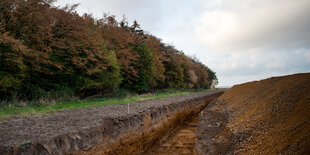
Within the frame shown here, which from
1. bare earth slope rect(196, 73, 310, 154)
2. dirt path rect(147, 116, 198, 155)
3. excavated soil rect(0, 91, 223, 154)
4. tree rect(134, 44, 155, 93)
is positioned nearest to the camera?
bare earth slope rect(196, 73, 310, 154)

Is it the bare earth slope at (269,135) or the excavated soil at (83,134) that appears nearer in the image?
the bare earth slope at (269,135)

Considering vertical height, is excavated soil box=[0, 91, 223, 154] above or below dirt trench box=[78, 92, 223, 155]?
above

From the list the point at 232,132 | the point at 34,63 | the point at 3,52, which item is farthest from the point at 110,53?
the point at 232,132

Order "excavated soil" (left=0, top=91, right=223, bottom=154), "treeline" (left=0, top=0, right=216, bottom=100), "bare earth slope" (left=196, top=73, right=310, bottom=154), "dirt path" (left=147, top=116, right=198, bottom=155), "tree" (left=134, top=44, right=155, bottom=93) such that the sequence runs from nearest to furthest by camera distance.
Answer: "bare earth slope" (left=196, top=73, right=310, bottom=154) → "excavated soil" (left=0, top=91, right=223, bottom=154) → "dirt path" (left=147, top=116, right=198, bottom=155) → "treeline" (left=0, top=0, right=216, bottom=100) → "tree" (left=134, top=44, right=155, bottom=93)

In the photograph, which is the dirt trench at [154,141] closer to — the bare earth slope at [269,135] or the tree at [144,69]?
the bare earth slope at [269,135]

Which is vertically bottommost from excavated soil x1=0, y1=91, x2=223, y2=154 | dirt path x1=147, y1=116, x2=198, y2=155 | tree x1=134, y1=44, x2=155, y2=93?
dirt path x1=147, y1=116, x2=198, y2=155

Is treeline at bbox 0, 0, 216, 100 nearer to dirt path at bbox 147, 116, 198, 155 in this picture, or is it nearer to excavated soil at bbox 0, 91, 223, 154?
excavated soil at bbox 0, 91, 223, 154

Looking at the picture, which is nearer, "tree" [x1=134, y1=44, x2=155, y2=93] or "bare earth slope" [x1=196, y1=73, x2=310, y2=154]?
"bare earth slope" [x1=196, y1=73, x2=310, y2=154]

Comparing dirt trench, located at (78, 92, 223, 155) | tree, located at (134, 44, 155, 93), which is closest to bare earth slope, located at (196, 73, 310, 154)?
dirt trench, located at (78, 92, 223, 155)

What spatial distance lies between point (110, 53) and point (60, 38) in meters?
3.31

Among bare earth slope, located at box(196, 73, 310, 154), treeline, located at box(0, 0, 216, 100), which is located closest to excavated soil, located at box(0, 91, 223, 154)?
bare earth slope, located at box(196, 73, 310, 154)

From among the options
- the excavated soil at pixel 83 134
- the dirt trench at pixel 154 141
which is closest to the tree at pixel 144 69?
the dirt trench at pixel 154 141

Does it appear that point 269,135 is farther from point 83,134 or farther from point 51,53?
point 51,53

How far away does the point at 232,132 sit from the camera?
3.36 meters
